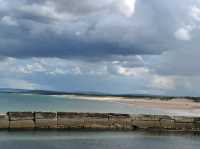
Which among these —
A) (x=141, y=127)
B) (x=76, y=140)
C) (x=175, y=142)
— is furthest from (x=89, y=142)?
(x=141, y=127)

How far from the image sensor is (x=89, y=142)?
23.2 m

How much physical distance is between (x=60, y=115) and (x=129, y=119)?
4.26 metres

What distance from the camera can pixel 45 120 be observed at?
2706 cm

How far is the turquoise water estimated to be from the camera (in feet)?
71.7

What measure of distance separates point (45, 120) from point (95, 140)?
4.35 metres

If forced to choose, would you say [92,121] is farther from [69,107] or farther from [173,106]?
[173,106]

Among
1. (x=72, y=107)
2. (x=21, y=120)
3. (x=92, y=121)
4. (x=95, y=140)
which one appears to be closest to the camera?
(x=95, y=140)

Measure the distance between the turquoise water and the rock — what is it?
1.43 m

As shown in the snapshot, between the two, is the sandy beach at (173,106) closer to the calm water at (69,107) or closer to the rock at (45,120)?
the calm water at (69,107)

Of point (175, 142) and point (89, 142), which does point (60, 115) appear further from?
point (175, 142)

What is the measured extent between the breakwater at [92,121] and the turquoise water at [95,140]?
141cm

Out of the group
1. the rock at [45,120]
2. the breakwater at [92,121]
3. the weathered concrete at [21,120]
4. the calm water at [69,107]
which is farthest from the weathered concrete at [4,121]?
the calm water at [69,107]

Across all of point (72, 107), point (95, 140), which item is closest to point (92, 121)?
point (95, 140)

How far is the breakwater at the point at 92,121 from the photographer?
2667 cm
